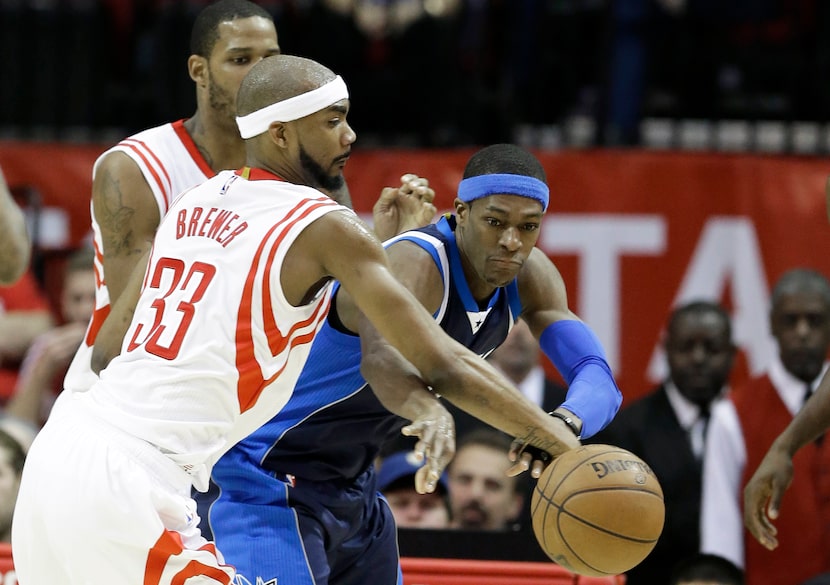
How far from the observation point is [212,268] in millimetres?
4195

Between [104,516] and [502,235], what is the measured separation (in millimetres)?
1649

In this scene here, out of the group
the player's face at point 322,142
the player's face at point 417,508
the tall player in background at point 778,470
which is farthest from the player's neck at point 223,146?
the tall player in background at point 778,470

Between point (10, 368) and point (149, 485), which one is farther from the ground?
point (149, 485)

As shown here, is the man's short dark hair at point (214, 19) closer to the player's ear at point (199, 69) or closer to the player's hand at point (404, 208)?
the player's ear at point (199, 69)

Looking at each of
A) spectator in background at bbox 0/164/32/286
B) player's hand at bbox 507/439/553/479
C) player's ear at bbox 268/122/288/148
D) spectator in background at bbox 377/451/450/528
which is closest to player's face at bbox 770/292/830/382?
spectator in background at bbox 377/451/450/528

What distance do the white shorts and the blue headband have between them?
4.77 feet

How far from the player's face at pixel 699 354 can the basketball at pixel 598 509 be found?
122 inches

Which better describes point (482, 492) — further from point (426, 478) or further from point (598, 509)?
point (426, 478)

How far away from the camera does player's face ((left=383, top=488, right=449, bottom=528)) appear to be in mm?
6875

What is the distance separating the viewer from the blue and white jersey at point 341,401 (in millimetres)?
4914

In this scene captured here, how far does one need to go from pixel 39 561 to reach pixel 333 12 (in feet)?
21.4

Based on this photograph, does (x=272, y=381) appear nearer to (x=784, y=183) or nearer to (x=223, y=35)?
(x=223, y=35)

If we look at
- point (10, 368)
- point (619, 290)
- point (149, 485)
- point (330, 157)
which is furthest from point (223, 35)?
point (619, 290)

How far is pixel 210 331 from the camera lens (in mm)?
4145
